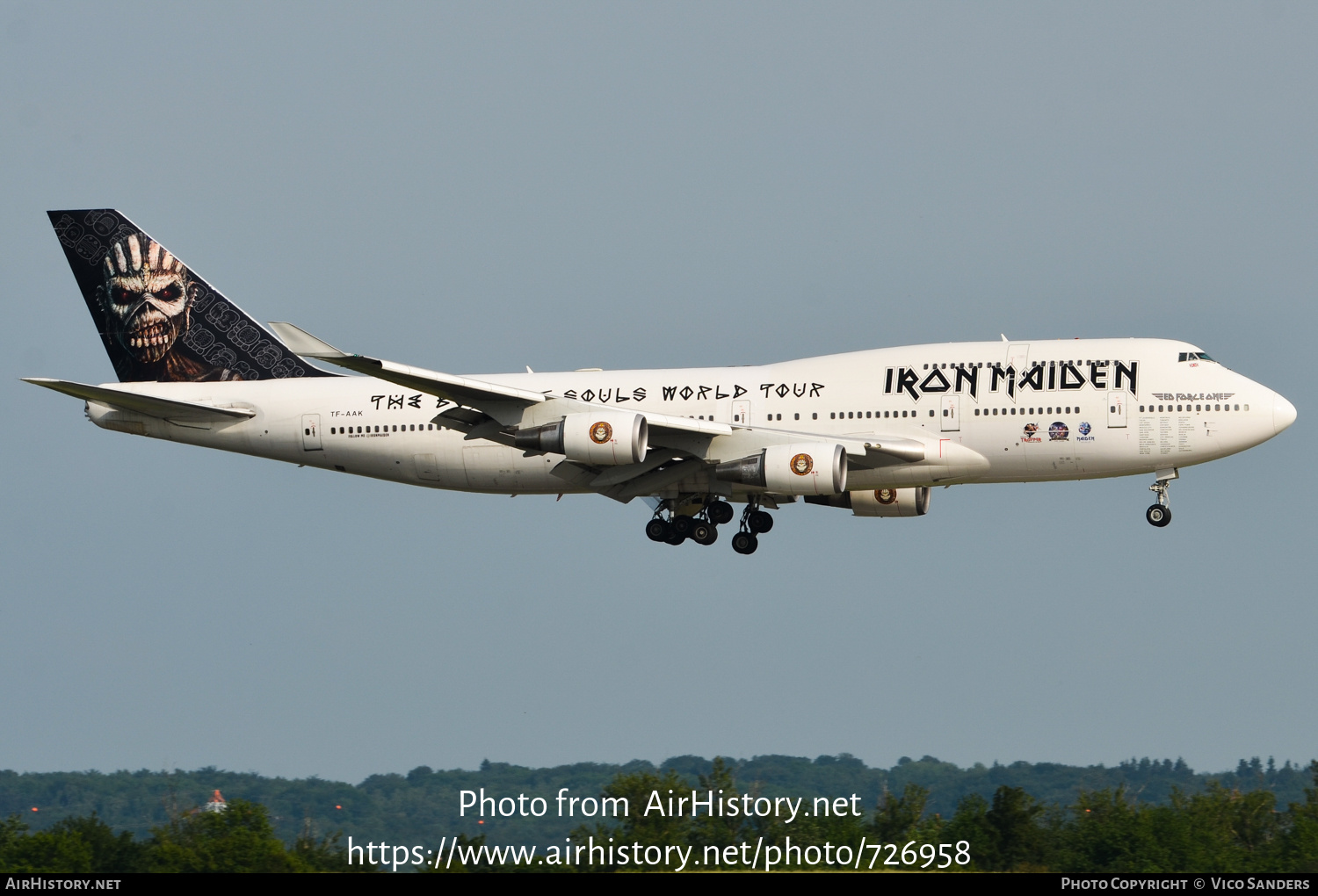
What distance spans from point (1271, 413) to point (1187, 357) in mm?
2567

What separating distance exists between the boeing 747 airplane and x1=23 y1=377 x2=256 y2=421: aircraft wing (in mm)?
97

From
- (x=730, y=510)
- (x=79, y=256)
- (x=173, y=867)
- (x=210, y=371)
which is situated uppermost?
(x=79, y=256)

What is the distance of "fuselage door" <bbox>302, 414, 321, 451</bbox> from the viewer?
49.5m

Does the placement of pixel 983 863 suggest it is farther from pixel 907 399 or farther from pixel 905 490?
pixel 907 399

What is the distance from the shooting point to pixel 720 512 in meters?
48.9

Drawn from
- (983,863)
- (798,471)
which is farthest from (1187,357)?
(983,863)

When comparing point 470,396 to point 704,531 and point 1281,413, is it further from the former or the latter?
point 1281,413

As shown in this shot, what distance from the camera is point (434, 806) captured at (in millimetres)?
124875

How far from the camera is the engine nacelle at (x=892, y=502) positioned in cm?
4884

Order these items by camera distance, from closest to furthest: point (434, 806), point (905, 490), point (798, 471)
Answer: point (798, 471) < point (905, 490) < point (434, 806)

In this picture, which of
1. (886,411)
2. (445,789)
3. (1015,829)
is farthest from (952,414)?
(445,789)

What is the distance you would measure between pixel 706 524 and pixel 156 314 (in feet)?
61.1

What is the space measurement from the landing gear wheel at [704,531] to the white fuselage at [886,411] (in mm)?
3579

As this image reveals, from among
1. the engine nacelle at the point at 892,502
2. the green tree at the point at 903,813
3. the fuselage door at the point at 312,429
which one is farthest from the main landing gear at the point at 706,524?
the green tree at the point at 903,813
